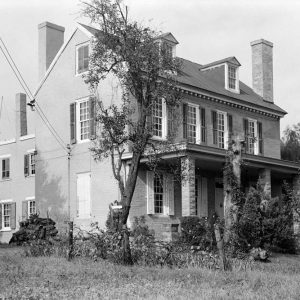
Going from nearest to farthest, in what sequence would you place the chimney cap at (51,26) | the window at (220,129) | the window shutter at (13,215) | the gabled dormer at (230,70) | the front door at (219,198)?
the window at (220,129) → the front door at (219,198) → the chimney cap at (51,26) → the gabled dormer at (230,70) → the window shutter at (13,215)

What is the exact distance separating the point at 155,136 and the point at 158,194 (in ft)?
8.07

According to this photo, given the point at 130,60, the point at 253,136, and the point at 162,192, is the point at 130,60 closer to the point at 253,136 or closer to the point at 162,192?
the point at 162,192

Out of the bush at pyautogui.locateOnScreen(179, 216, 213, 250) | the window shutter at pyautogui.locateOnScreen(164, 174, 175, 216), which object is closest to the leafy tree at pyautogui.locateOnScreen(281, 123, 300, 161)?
the window shutter at pyautogui.locateOnScreen(164, 174, 175, 216)

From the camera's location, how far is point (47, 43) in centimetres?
2944

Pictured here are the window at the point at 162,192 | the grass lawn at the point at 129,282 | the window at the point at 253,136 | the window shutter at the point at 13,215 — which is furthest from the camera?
the window shutter at the point at 13,215

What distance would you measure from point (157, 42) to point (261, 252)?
6722 millimetres

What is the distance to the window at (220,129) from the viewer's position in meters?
28.4

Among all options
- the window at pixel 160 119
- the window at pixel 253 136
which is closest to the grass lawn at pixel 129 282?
the window at pixel 160 119

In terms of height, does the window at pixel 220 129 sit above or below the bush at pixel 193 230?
above

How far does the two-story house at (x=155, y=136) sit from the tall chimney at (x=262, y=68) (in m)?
1.48

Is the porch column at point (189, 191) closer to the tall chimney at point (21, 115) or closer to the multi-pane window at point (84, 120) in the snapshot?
the multi-pane window at point (84, 120)

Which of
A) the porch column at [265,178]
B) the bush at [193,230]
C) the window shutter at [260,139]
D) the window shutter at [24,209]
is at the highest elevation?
the window shutter at [260,139]

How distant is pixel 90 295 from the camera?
9.22m

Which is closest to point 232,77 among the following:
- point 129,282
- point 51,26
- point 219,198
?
point 219,198
